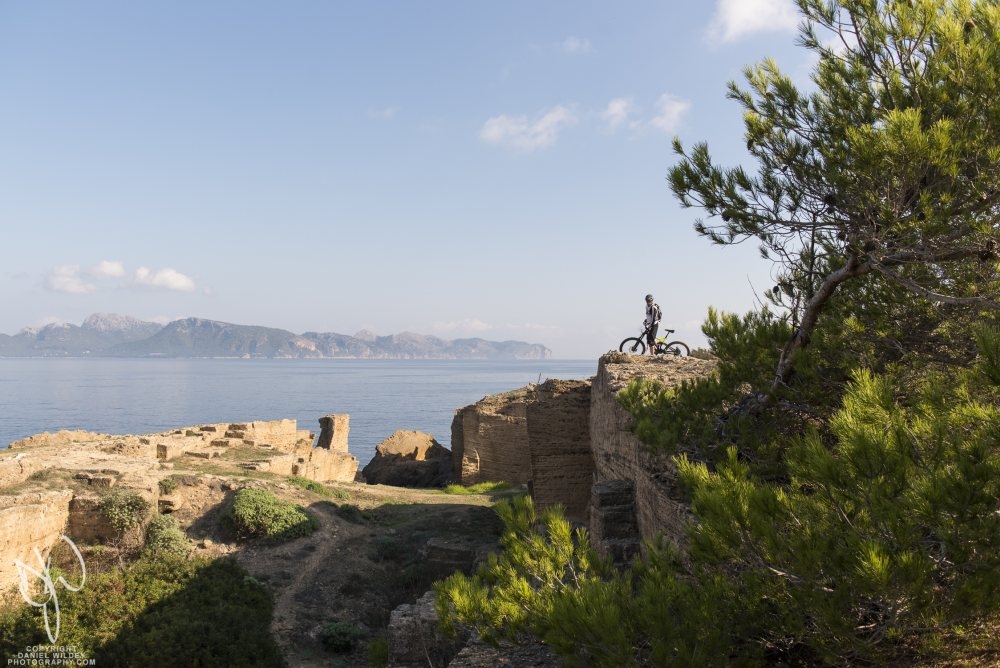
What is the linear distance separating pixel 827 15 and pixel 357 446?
62.8 meters

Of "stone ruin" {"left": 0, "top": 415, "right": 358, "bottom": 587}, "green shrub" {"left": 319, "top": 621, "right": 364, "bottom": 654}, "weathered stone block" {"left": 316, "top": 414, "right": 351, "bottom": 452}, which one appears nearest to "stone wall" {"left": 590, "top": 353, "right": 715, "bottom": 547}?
"green shrub" {"left": 319, "top": 621, "right": 364, "bottom": 654}

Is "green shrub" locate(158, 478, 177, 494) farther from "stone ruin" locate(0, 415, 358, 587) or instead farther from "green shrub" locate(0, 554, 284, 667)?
"green shrub" locate(0, 554, 284, 667)

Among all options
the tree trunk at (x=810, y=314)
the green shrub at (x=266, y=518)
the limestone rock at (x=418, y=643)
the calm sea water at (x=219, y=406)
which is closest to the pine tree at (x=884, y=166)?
the tree trunk at (x=810, y=314)

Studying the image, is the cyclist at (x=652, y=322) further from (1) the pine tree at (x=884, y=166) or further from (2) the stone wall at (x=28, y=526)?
(2) the stone wall at (x=28, y=526)

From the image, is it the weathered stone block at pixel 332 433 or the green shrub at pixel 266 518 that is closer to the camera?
the green shrub at pixel 266 518

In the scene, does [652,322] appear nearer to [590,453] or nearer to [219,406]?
[590,453]

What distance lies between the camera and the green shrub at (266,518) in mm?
18297

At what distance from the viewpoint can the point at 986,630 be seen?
3775 mm

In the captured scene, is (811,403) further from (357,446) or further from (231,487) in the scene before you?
(357,446)

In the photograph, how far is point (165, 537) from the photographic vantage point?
1712 cm

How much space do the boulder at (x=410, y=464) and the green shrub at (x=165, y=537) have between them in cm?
1517

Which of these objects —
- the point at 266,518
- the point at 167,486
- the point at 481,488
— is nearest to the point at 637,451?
the point at 266,518

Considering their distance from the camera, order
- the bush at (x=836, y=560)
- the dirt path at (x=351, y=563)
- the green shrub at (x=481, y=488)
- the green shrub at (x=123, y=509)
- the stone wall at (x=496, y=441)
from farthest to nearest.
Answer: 1. the stone wall at (x=496, y=441)
2. the green shrub at (x=481, y=488)
3. the green shrub at (x=123, y=509)
4. the dirt path at (x=351, y=563)
5. the bush at (x=836, y=560)

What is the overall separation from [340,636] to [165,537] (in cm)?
631
